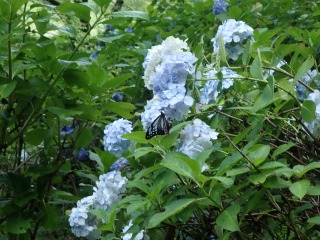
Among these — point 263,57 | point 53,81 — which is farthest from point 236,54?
point 53,81

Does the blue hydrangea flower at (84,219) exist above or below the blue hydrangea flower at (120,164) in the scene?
below

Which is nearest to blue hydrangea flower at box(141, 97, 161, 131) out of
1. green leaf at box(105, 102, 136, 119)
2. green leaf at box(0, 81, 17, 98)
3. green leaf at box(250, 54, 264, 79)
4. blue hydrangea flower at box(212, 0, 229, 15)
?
green leaf at box(250, 54, 264, 79)

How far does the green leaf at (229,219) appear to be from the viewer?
4.81ft

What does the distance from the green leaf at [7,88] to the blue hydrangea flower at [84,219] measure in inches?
18.9

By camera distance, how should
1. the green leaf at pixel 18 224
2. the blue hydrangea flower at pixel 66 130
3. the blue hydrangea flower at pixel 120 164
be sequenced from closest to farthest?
the blue hydrangea flower at pixel 120 164 → the green leaf at pixel 18 224 → the blue hydrangea flower at pixel 66 130

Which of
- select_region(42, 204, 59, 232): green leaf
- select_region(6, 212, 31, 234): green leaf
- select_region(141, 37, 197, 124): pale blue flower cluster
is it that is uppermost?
select_region(141, 37, 197, 124): pale blue flower cluster

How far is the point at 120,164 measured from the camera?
6.95 feet

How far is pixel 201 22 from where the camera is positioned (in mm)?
4188

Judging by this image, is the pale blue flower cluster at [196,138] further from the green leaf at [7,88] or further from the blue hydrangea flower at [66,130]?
the blue hydrangea flower at [66,130]

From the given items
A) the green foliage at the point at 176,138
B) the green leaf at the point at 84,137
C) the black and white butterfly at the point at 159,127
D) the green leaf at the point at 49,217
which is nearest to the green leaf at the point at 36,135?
the green foliage at the point at 176,138

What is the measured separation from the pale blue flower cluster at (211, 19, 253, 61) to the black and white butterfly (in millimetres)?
377

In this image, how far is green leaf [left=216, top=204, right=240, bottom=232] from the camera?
1.47 meters

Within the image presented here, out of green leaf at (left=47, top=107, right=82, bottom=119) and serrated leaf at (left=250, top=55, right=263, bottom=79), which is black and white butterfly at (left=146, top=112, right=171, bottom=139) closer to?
serrated leaf at (left=250, top=55, right=263, bottom=79)

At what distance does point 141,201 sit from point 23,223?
1043 mm
